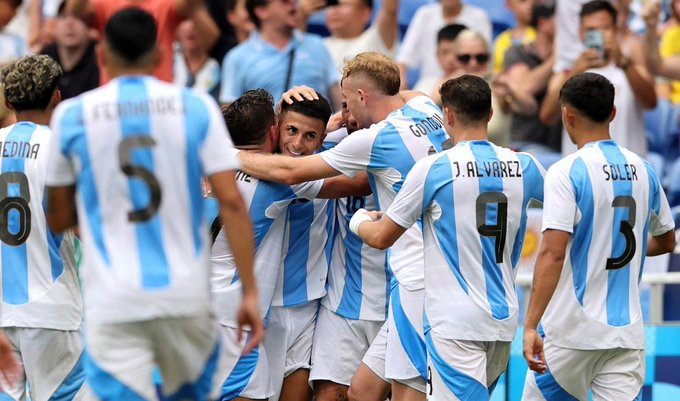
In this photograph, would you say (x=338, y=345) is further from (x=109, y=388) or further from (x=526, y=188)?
(x=109, y=388)

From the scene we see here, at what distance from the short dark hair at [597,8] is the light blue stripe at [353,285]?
454 cm

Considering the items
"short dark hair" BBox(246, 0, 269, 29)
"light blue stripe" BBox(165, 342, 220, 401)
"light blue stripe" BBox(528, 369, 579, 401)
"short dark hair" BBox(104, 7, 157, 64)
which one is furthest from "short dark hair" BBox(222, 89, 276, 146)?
"short dark hair" BBox(246, 0, 269, 29)

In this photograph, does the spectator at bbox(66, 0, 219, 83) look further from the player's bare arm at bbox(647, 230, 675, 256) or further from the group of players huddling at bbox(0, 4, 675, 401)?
the player's bare arm at bbox(647, 230, 675, 256)

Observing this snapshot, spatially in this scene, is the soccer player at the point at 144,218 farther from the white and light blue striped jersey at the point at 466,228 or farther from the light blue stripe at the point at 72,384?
the light blue stripe at the point at 72,384

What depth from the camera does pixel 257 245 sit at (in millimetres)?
7332

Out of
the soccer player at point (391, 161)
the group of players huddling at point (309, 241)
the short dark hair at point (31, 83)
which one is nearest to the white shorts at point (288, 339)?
the group of players huddling at point (309, 241)

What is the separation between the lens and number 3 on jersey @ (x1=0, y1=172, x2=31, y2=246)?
6.58 metres

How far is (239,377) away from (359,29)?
5670 mm

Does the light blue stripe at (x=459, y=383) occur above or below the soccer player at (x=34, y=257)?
below

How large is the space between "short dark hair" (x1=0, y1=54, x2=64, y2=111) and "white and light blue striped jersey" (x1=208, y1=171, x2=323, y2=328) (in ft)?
3.84

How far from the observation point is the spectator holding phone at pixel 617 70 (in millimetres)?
10734

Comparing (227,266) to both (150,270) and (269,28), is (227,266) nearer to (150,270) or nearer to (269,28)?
(150,270)

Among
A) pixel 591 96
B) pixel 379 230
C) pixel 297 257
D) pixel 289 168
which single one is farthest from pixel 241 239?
pixel 591 96

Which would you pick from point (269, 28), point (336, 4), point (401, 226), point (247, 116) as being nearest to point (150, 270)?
point (401, 226)
